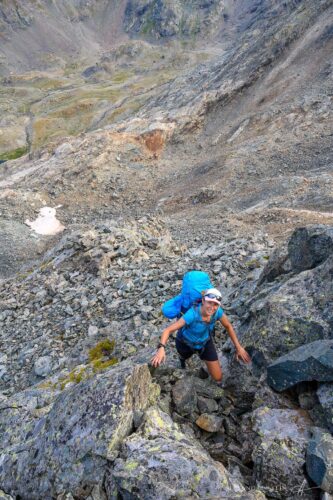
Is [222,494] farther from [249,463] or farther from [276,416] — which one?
[276,416]

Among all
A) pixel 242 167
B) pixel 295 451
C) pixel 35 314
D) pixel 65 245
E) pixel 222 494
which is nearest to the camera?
pixel 222 494

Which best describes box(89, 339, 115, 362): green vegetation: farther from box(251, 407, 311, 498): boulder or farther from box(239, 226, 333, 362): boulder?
box(251, 407, 311, 498): boulder

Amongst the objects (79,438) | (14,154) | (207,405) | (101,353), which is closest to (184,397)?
(207,405)

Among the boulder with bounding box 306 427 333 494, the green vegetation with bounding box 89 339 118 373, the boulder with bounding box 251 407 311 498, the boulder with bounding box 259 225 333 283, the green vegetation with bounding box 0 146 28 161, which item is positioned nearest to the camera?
the boulder with bounding box 306 427 333 494

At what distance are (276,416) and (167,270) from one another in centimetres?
1117

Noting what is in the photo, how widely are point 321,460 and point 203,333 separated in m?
3.36

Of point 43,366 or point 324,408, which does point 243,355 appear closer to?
point 324,408

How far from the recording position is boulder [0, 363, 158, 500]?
20.6 feet

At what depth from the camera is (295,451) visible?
5.87 meters

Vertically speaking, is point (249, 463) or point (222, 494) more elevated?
point (222, 494)

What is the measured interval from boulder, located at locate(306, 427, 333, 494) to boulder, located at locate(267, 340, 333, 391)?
92 centimetres

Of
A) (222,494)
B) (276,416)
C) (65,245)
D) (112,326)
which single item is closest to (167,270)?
(112,326)

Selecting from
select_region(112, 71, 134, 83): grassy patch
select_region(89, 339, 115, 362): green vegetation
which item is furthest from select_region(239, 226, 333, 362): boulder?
select_region(112, 71, 134, 83): grassy patch

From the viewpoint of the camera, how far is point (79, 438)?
662 centimetres
